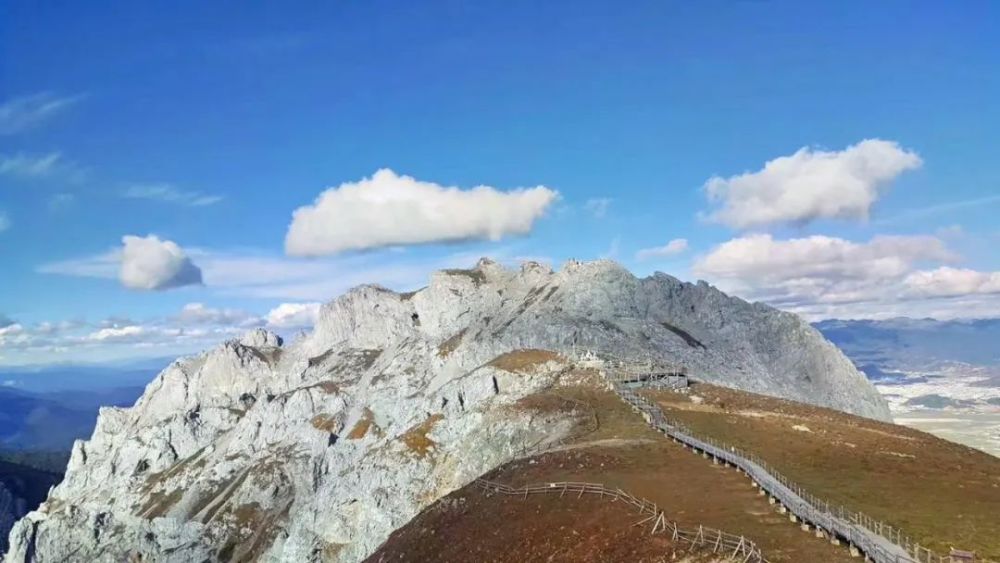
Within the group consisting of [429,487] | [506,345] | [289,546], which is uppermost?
[506,345]

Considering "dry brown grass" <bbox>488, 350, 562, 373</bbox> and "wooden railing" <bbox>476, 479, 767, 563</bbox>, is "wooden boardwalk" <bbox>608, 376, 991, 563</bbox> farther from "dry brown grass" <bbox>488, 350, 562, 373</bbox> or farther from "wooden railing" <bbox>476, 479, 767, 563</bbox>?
"dry brown grass" <bbox>488, 350, 562, 373</bbox>

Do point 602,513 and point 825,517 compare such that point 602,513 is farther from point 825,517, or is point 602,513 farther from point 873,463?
point 873,463

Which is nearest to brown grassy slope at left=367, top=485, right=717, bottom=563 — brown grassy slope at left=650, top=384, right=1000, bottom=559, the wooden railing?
the wooden railing

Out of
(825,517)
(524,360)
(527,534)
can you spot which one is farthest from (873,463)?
(524,360)

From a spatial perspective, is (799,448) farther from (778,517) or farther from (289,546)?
(289,546)

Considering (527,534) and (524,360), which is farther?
(524,360)

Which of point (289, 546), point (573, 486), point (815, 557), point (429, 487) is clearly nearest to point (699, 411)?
point (573, 486)
